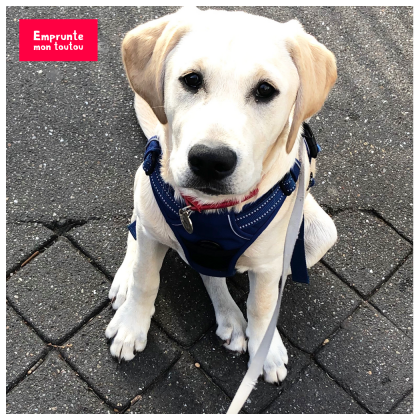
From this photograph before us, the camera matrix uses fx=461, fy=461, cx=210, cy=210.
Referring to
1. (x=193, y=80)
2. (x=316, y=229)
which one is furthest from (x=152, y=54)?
(x=316, y=229)

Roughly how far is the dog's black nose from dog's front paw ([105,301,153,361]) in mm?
1342

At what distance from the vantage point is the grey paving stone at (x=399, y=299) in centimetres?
307

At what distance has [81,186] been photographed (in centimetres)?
325

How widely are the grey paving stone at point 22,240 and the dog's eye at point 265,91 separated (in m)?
1.91

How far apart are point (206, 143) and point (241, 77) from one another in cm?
29

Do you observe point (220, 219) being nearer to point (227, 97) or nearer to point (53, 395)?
point (227, 97)

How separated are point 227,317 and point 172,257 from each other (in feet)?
1.85

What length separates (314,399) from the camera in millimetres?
2781

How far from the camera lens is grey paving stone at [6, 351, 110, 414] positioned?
8.64ft

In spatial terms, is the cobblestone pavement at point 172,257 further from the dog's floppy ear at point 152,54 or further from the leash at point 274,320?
the dog's floppy ear at point 152,54

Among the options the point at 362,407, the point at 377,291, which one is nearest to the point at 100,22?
the point at 377,291

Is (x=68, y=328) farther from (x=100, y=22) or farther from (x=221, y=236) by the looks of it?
(x=100, y=22)

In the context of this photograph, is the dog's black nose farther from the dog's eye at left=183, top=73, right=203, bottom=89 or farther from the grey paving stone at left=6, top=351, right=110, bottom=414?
the grey paving stone at left=6, top=351, right=110, bottom=414

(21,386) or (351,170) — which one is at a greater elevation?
(351,170)
